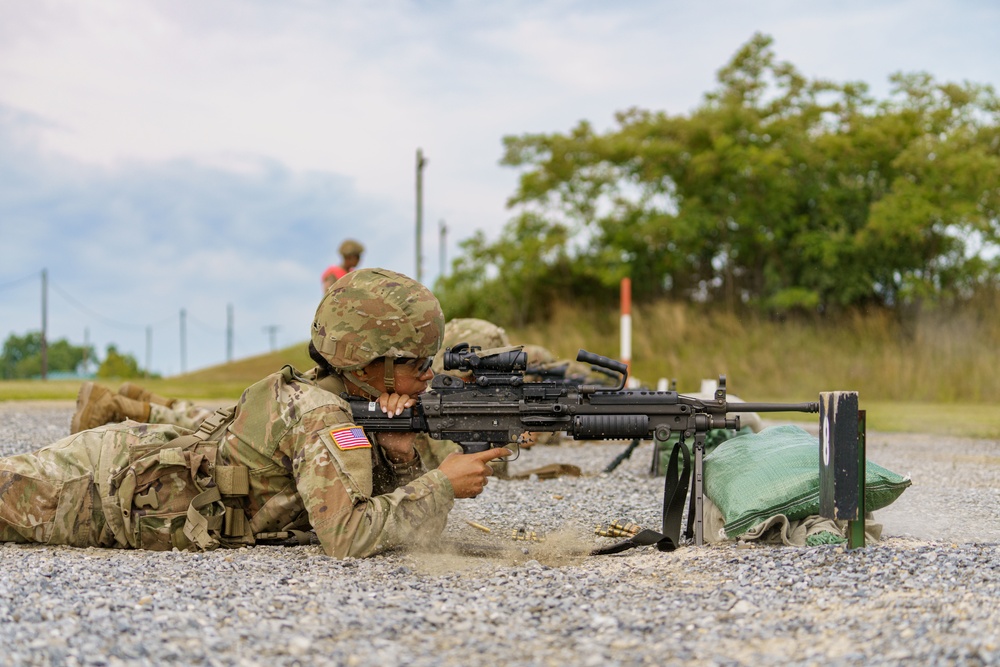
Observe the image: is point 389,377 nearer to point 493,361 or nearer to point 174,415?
point 493,361

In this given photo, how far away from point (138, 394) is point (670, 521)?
566cm

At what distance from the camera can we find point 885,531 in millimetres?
5531

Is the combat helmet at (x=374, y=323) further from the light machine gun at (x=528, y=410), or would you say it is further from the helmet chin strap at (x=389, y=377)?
the light machine gun at (x=528, y=410)

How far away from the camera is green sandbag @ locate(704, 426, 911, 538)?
4.79 m

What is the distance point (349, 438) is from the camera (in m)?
4.34

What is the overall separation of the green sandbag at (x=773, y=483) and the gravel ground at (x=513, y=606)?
0.74ft

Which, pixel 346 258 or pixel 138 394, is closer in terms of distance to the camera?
pixel 138 394

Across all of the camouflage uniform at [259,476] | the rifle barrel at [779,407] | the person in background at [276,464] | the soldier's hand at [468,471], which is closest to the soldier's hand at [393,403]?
the person in background at [276,464]

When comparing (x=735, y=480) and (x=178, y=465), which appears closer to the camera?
(x=178, y=465)

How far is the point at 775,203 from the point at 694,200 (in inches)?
75.9

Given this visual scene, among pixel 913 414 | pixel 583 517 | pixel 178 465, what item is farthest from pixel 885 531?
pixel 913 414

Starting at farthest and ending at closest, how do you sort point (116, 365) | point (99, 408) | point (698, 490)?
point (116, 365)
point (99, 408)
point (698, 490)

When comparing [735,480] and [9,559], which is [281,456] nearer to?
[9,559]

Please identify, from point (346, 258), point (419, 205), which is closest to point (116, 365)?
point (419, 205)
